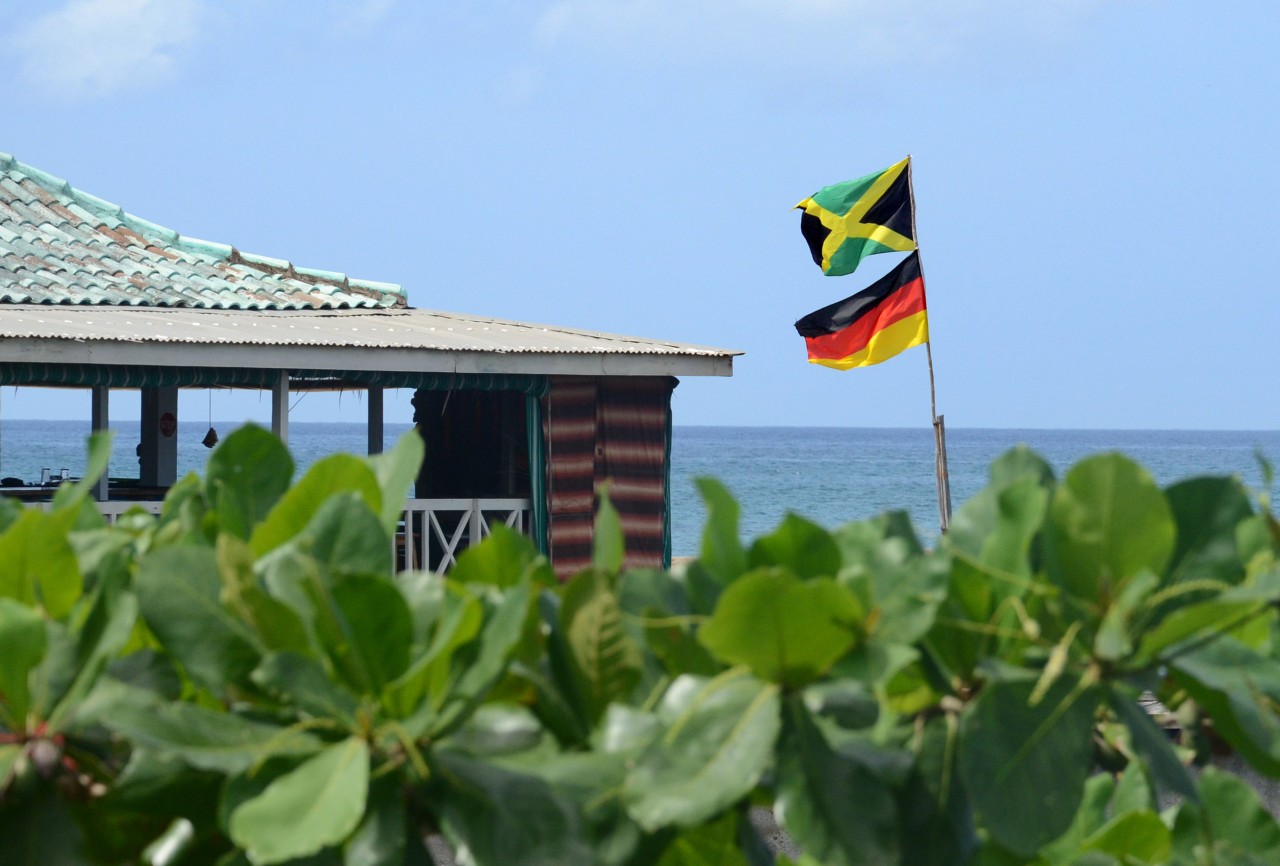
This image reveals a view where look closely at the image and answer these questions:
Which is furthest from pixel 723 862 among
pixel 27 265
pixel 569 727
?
pixel 27 265

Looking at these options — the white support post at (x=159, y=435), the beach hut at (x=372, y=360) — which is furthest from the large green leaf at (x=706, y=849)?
the white support post at (x=159, y=435)

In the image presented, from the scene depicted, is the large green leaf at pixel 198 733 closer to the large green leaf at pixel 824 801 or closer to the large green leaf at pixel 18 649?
the large green leaf at pixel 18 649

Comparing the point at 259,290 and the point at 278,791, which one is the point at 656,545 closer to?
the point at 259,290

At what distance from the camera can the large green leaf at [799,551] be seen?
0.77m

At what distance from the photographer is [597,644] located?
762mm

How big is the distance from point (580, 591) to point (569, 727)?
0.26 feet

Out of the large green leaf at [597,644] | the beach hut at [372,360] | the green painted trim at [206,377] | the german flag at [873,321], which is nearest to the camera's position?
the large green leaf at [597,644]

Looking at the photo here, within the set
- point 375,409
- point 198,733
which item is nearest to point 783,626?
point 198,733

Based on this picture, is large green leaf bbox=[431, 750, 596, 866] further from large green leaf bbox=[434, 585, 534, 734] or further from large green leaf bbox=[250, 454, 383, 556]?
large green leaf bbox=[250, 454, 383, 556]

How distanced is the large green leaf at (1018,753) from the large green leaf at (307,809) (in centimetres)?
30

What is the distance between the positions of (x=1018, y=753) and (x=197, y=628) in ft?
1.46

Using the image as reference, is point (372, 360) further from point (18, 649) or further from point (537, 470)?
point (18, 649)

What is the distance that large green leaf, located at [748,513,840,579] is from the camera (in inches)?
30.3

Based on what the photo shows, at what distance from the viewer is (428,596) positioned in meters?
0.79
